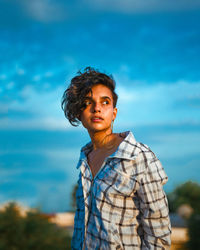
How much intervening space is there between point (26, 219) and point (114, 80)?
327cm

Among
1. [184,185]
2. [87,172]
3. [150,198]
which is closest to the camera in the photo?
[150,198]

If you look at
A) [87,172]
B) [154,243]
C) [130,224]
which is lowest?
[154,243]

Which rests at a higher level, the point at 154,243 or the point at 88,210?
the point at 88,210

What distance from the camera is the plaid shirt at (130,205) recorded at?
2.11m

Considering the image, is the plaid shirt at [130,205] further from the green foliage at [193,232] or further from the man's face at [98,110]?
the green foliage at [193,232]

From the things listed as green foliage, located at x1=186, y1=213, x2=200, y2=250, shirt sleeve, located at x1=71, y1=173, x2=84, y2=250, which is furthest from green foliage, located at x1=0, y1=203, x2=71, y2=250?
green foliage, located at x1=186, y1=213, x2=200, y2=250

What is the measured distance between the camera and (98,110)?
8.04 ft

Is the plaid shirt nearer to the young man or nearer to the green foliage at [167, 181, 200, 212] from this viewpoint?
the young man

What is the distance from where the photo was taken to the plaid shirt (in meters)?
2.11

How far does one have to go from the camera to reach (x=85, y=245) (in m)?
2.29

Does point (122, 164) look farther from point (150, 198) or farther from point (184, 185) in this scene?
point (184, 185)

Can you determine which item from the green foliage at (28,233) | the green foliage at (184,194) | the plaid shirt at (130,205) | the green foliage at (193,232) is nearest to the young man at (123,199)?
the plaid shirt at (130,205)

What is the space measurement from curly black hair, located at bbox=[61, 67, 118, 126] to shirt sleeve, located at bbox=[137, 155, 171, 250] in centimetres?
79

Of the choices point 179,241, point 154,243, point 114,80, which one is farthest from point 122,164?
point 179,241
